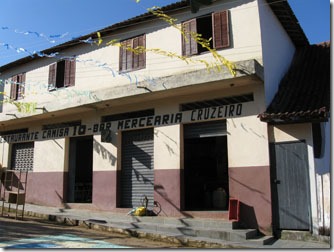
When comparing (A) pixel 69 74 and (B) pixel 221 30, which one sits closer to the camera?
(B) pixel 221 30

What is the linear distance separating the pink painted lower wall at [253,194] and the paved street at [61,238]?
2.26 m

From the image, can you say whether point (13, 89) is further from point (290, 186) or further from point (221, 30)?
point (290, 186)

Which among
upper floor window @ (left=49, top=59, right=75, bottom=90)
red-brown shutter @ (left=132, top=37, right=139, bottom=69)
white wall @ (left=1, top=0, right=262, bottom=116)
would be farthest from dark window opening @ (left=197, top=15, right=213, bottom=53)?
upper floor window @ (left=49, top=59, right=75, bottom=90)

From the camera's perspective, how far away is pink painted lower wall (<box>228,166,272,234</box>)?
9523mm

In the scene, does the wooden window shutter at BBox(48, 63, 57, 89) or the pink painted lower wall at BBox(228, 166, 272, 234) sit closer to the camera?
the pink painted lower wall at BBox(228, 166, 272, 234)

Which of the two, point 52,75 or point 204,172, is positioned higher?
point 52,75

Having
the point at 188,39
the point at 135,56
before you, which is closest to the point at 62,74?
the point at 135,56

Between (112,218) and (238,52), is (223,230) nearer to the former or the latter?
(112,218)

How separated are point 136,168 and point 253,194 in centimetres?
434

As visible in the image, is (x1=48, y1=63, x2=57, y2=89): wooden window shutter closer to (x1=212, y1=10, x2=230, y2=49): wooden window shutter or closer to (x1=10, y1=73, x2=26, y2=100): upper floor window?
(x1=10, y1=73, x2=26, y2=100): upper floor window

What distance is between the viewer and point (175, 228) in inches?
392

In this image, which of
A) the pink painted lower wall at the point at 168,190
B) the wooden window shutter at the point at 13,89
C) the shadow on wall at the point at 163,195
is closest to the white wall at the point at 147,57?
the wooden window shutter at the point at 13,89

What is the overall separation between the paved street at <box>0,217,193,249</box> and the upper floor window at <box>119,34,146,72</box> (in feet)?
18.3

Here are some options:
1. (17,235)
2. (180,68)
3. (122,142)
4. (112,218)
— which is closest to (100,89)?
(122,142)
